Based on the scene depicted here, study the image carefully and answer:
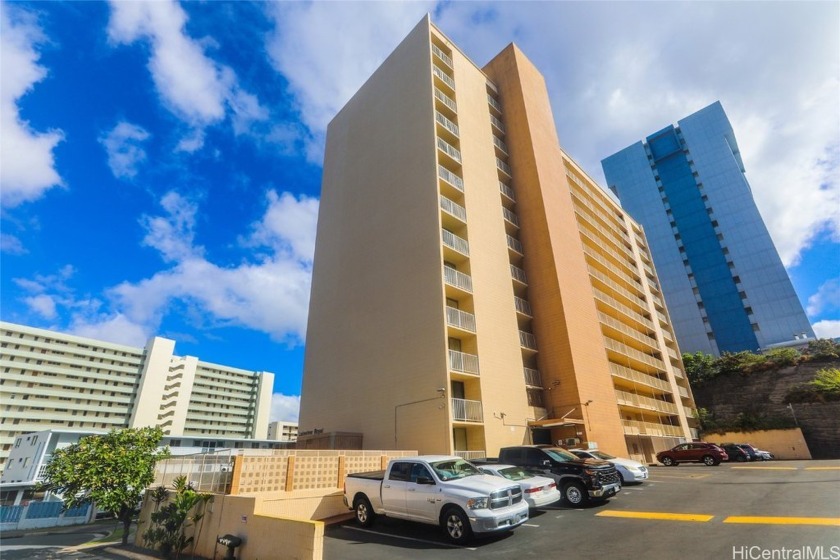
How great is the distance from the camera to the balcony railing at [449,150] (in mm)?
24438

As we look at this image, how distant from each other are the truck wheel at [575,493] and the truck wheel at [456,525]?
5090 millimetres

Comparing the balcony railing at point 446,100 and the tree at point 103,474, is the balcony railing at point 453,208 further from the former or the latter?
the tree at point 103,474

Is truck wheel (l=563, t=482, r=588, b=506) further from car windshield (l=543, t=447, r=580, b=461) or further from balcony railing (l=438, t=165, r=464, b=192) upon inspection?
balcony railing (l=438, t=165, r=464, b=192)

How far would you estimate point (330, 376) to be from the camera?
79.9ft

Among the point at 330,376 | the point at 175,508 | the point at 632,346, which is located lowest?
the point at 175,508

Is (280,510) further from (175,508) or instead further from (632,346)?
(632,346)

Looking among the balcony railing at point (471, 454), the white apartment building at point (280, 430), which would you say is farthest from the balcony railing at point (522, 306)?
the white apartment building at point (280, 430)

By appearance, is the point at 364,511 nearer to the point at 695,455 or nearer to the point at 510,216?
the point at 510,216

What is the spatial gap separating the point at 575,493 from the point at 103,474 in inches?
698

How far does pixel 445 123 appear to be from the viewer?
25562 mm

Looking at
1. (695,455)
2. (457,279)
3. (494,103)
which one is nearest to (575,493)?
(457,279)

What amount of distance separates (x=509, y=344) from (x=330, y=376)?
439 inches

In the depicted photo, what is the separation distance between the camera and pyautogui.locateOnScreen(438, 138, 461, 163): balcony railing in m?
24.4

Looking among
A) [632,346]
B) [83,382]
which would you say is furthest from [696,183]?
[83,382]
